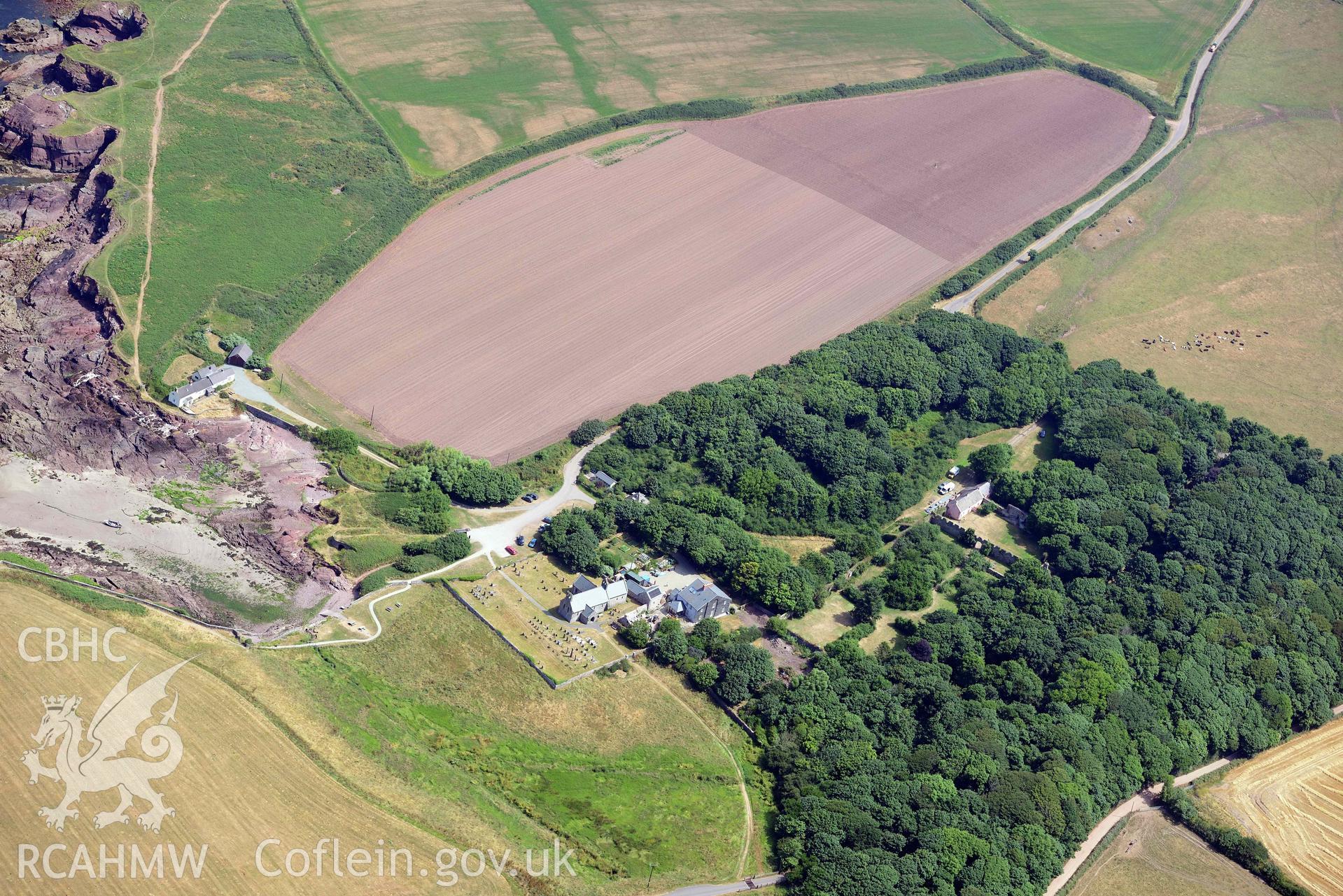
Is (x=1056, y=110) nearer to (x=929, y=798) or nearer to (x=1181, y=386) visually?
(x=1181, y=386)

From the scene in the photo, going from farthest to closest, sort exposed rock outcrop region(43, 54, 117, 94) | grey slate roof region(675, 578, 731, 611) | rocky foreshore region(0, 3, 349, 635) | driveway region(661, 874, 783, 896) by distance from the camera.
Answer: exposed rock outcrop region(43, 54, 117, 94)
grey slate roof region(675, 578, 731, 611)
rocky foreshore region(0, 3, 349, 635)
driveway region(661, 874, 783, 896)

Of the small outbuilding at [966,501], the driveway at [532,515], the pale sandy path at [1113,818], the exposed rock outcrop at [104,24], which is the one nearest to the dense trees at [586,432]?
the driveway at [532,515]

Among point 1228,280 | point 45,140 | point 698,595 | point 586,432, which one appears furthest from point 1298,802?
point 45,140

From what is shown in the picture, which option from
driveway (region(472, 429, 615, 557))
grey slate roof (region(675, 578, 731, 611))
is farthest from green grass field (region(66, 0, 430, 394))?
grey slate roof (region(675, 578, 731, 611))

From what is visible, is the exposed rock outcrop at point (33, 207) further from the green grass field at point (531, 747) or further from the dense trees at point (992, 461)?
the dense trees at point (992, 461)

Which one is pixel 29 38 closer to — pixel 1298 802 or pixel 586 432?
pixel 586 432

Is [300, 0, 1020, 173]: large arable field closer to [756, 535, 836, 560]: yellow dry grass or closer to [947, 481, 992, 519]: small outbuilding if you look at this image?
[756, 535, 836, 560]: yellow dry grass
